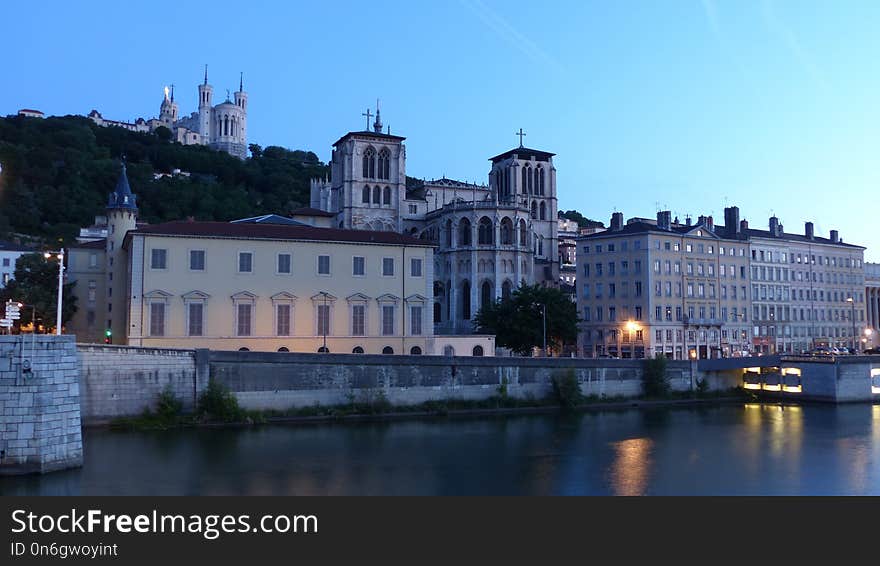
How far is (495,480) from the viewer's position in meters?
30.7

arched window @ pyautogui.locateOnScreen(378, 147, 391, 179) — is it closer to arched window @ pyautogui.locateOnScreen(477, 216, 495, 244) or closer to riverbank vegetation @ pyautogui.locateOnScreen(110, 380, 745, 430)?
arched window @ pyautogui.locateOnScreen(477, 216, 495, 244)

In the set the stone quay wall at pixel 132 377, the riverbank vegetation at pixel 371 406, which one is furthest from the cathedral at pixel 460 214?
the stone quay wall at pixel 132 377

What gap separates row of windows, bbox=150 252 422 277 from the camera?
157ft

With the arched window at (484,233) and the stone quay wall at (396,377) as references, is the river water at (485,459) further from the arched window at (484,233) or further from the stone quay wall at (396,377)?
the arched window at (484,233)

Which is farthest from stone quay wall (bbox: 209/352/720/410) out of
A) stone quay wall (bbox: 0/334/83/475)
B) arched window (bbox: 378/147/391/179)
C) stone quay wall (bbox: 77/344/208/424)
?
arched window (bbox: 378/147/391/179)

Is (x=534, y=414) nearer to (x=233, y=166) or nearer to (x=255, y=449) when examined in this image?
(x=255, y=449)

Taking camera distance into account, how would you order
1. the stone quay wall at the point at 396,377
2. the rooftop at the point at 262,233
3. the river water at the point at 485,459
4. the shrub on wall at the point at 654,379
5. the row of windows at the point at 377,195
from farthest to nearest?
the row of windows at the point at 377,195
the shrub on wall at the point at 654,379
the rooftop at the point at 262,233
the stone quay wall at the point at 396,377
the river water at the point at 485,459

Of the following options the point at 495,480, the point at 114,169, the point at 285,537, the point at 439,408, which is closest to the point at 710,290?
the point at 439,408

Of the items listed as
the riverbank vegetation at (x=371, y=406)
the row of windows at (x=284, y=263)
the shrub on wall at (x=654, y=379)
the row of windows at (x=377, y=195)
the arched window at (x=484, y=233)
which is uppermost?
the row of windows at (x=377, y=195)

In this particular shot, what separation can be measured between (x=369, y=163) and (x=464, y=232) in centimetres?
1510

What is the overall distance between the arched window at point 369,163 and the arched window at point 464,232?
1359 cm

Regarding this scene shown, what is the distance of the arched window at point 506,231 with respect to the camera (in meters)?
80.9

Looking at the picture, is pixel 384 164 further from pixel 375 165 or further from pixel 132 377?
pixel 132 377

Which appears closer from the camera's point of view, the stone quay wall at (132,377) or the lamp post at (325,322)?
the stone quay wall at (132,377)
